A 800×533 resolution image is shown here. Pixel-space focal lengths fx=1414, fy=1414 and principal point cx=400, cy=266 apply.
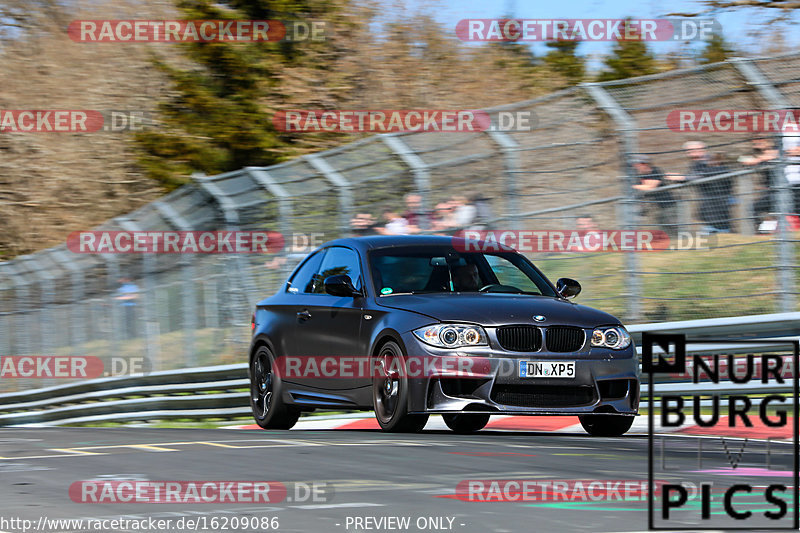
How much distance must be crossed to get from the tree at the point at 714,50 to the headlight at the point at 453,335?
21761 mm

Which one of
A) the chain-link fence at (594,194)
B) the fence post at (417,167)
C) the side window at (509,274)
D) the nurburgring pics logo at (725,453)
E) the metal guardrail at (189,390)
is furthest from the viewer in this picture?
the fence post at (417,167)

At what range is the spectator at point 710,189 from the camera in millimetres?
13047

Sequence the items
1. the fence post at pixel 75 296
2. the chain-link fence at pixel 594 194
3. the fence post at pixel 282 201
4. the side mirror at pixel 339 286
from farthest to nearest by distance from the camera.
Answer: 1. the fence post at pixel 75 296
2. the fence post at pixel 282 201
3. the chain-link fence at pixel 594 194
4. the side mirror at pixel 339 286

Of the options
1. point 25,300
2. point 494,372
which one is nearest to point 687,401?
point 494,372

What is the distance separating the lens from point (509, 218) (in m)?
14.1

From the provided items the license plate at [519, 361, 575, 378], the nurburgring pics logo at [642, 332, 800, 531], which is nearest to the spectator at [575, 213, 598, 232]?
the nurburgring pics logo at [642, 332, 800, 531]

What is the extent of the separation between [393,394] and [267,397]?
102 inches

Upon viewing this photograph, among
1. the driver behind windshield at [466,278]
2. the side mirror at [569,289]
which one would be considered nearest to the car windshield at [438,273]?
the driver behind windshield at [466,278]

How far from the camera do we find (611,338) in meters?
10.3

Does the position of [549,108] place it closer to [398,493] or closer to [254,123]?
[398,493]

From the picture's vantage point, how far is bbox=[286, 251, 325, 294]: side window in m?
12.2

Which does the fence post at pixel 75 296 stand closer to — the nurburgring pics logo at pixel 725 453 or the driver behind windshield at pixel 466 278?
the driver behind windshield at pixel 466 278

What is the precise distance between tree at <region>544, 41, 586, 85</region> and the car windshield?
28.2 meters

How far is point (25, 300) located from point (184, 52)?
9.97m
